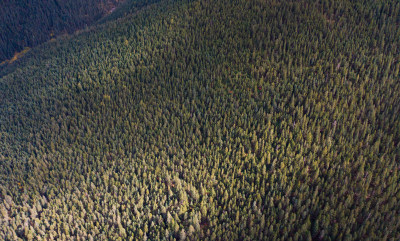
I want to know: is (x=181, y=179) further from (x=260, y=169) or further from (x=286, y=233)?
(x=286, y=233)

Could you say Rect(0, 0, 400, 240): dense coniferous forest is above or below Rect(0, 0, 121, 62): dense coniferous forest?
below

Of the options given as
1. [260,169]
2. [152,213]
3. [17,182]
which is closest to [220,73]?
[260,169]

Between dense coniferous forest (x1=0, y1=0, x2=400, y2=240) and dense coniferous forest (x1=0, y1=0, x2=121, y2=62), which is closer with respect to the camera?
dense coniferous forest (x1=0, y1=0, x2=400, y2=240)

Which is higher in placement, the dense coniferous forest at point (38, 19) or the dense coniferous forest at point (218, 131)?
the dense coniferous forest at point (38, 19)

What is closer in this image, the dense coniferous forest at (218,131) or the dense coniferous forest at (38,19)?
the dense coniferous forest at (218,131)
